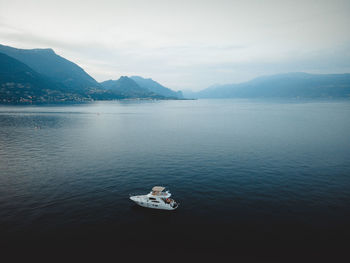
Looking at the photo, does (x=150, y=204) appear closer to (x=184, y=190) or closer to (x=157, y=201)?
(x=157, y=201)

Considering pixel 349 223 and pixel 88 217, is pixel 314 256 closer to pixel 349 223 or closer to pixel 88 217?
pixel 349 223

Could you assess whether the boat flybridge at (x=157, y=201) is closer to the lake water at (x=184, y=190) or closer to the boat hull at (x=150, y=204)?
the boat hull at (x=150, y=204)

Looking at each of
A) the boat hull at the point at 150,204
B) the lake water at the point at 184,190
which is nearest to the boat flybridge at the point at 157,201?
the boat hull at the point at 150,204

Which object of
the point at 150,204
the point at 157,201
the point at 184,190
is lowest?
the point at 184,190

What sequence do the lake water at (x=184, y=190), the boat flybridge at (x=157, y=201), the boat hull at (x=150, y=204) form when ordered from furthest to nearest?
the boat flybridge at (x=157, y=201) < the boat hull at (x=150, y=204) < the lake water at (x=184, y=190)

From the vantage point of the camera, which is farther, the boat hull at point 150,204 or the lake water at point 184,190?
the boat hull at point 150,204

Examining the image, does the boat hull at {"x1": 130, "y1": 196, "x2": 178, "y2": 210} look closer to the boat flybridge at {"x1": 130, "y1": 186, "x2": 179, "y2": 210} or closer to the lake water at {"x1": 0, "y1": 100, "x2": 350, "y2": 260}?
the boat flybridge at {"x1": 130, "y1": 186, "x2": 179, "y2": 210}

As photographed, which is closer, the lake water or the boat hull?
the lake water

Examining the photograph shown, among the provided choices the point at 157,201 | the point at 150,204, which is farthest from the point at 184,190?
the point at 150,204

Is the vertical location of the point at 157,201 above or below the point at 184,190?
above

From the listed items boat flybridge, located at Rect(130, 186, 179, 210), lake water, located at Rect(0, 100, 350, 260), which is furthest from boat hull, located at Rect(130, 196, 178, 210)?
lake water, located at Rect(0, 100, 350, 260)

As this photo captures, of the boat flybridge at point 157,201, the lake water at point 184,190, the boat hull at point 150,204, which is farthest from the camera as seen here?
the boat flybridge at point 157,201

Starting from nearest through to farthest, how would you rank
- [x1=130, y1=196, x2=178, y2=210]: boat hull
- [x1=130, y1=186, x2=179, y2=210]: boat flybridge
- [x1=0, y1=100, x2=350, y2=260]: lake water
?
[x1=0, y1=100, x2=350, y2=260]: lake water < [x1=130, y1=196, x2=178, y2=210]: boat hull < [x1=130, y1=186, x2=179, y2=210]: boat flybridge
